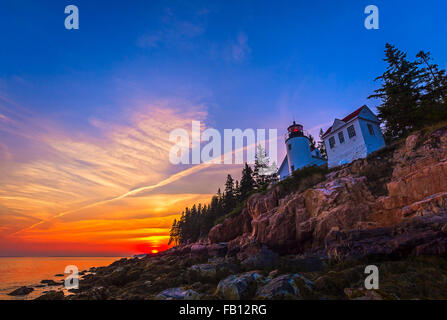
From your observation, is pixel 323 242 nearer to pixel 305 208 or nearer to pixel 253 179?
pixel 305 208

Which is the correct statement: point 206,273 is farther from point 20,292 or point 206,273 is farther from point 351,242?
point 20,292

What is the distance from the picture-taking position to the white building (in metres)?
23.1

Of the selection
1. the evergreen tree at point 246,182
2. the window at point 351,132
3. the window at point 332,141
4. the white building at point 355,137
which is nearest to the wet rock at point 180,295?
the white building at point 355,137

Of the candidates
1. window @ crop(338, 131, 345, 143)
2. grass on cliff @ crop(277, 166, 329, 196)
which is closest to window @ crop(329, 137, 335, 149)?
window @ crop(338, 131, 345, 143)

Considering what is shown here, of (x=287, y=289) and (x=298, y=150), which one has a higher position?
(x=298, y=150)

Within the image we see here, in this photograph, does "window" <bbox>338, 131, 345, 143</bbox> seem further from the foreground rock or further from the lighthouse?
the lighthouse

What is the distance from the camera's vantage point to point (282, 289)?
312 inches

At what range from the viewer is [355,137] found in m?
23.8

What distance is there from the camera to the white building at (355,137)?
23130 mm

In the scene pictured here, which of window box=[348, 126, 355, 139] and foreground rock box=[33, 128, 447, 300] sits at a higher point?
window box=[348, 126, 355, 139]

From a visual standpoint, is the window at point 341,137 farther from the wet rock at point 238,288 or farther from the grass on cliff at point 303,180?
the wet rock at point 238,288

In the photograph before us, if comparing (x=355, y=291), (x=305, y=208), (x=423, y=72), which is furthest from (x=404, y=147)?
(x=423, y=72)

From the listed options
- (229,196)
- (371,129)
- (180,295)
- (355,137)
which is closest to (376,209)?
(355,137)
